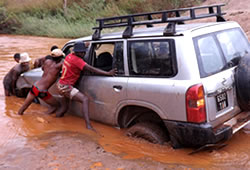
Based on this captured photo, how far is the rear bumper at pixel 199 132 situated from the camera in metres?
3.97

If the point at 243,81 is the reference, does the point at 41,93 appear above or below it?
below

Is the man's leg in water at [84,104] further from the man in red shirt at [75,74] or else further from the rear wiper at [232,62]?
the rear wiper at [232,62]

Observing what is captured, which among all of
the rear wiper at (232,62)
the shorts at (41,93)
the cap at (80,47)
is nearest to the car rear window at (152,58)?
the rear wiper at (232,62)

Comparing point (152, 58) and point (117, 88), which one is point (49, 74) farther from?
point (152, 58)

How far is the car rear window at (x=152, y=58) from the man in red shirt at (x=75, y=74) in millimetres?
859

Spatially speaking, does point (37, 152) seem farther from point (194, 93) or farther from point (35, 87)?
point (194, 93)

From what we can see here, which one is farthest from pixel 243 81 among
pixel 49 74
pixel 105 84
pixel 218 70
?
pixel 49 74

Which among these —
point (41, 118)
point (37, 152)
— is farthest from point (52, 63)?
point (37, 152)

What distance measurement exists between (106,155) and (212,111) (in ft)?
5.28

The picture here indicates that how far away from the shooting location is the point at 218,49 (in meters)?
4.36

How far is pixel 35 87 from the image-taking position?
20.9ft

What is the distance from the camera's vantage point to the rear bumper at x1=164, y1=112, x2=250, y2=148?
3.97m

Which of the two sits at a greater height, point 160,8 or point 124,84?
point 160,8

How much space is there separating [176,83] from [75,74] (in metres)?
2.07
